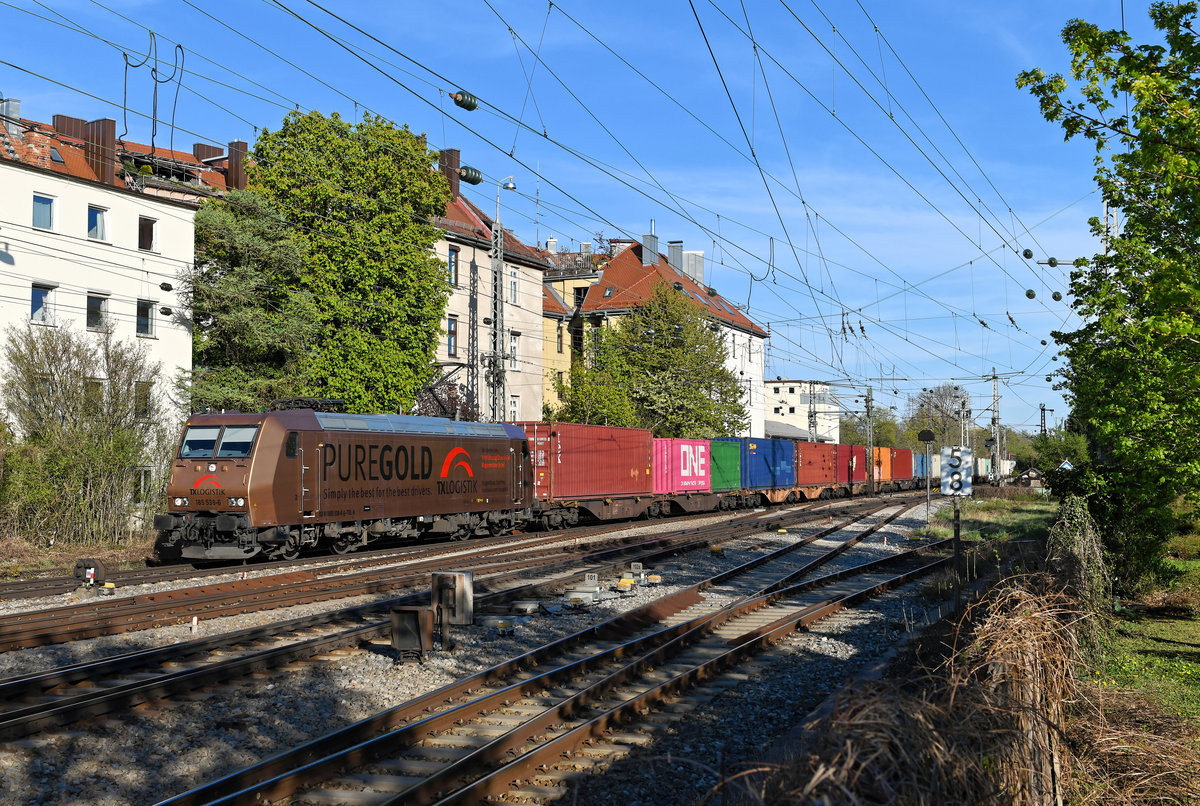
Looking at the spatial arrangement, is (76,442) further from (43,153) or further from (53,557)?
(43,153)

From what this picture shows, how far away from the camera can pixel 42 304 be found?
2638 cm

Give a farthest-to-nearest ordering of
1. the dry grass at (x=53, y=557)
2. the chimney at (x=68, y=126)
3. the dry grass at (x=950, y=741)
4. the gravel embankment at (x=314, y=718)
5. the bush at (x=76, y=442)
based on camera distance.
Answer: the chimney at (x=68, y=126) → the bush at (x=76, y=442) → the dry grass at (x=53, y=557) → the gravel embankment at (x=314, y=718) → the dry grass at (x=950, y=741)

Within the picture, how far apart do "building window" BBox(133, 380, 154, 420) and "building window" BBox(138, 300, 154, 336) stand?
2.64 meters

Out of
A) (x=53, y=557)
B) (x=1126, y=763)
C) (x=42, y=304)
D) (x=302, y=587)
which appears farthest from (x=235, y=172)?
(x=1126, y=763)

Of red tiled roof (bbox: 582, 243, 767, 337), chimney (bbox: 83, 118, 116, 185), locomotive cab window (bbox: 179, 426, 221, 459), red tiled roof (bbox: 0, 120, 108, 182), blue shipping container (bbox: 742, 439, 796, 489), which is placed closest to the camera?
locomotive cab window (bbox: 179, 426, 221, 459)

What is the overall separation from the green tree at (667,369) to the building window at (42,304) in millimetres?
27543

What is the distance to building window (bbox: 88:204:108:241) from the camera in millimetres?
27859

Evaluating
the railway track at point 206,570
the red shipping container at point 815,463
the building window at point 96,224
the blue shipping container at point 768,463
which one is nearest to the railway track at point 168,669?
the railway track at point 206,570

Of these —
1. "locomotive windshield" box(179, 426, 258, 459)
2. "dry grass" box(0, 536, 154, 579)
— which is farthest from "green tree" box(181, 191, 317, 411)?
"locomotive windshield" box(179, 426, 258, 459)

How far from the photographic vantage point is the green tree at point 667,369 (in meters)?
51.0

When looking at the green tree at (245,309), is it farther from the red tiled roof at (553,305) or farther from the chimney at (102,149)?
the red tiled roof at (553,305)

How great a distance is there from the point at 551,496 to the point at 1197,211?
22153 mm

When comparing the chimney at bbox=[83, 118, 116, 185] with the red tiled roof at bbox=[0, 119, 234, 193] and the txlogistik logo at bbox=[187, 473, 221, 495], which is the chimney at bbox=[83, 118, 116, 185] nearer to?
the red tiled roof at bbox=[0, 119, 234, 193]

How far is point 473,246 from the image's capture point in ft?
152
